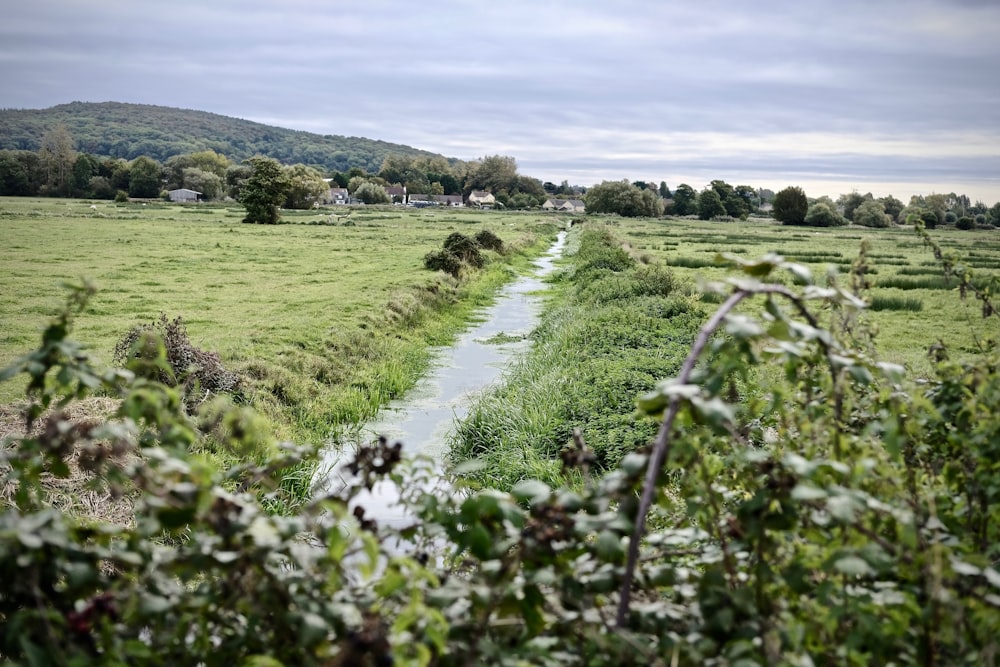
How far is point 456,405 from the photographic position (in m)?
13.4

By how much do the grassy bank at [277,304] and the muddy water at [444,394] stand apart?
1.49ft

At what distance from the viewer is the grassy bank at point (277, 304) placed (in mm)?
12906

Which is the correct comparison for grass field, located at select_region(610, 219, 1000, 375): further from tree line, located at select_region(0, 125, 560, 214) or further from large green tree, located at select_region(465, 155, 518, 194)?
large green tree, located at select_region(465, 155, 518, 194)

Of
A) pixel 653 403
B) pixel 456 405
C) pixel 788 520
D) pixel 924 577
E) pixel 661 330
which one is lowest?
pixel 456 405

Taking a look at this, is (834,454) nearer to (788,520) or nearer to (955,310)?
(788,520)

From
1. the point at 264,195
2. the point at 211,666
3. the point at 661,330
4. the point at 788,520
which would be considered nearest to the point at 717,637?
the point at 788,520

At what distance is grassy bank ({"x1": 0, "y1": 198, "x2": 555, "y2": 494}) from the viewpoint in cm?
1291

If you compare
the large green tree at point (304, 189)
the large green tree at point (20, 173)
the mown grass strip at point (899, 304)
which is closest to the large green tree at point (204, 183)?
the large green tree at point (20, 173)

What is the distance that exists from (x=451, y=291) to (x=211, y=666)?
907 inches

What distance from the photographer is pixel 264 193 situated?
59.8m

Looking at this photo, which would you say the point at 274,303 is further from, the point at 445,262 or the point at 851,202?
the point at 851,202

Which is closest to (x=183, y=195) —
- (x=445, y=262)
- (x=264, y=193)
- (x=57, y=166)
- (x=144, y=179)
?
(x=144, y=179)

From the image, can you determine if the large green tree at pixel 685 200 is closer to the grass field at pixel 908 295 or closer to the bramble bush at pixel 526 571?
the grass field at pixel 908 295

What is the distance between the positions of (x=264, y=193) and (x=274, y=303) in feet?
138
